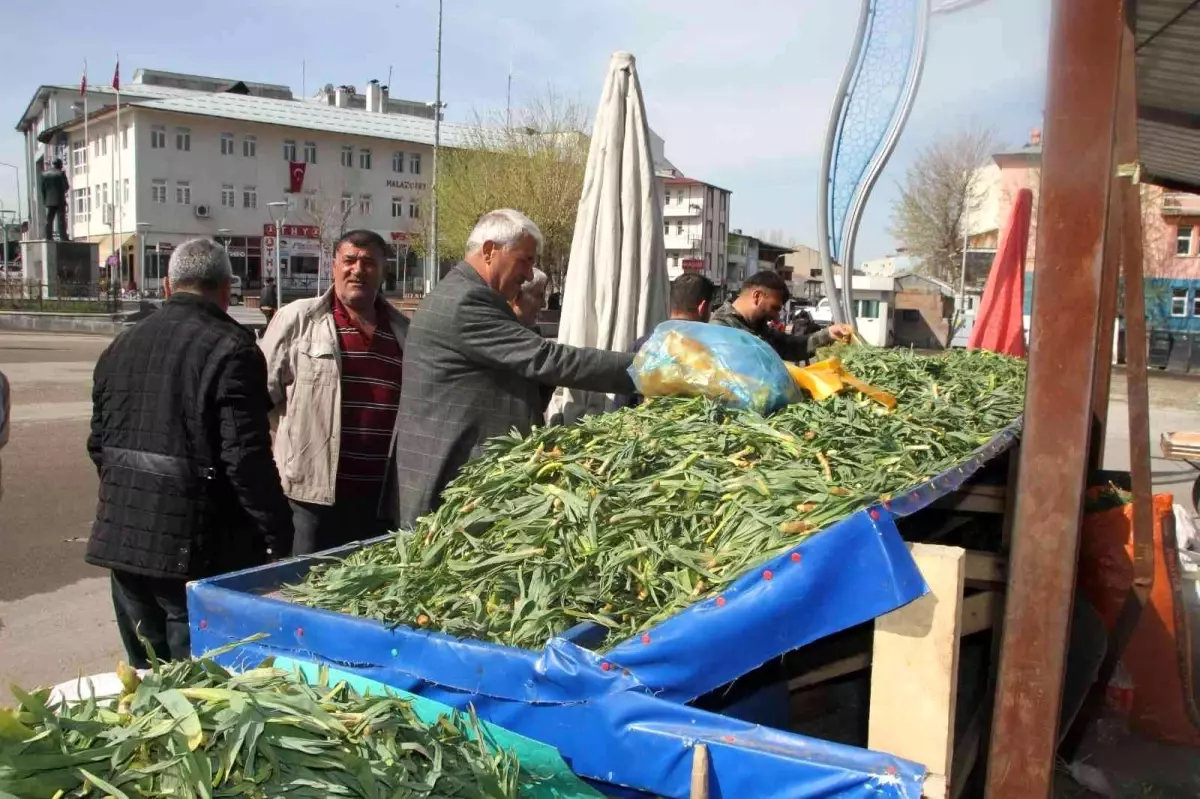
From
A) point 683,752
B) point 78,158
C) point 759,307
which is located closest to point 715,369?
point 683,752

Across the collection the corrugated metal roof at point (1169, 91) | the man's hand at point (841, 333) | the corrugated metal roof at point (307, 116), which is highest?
the corrugated metal roof at point (307, 116)

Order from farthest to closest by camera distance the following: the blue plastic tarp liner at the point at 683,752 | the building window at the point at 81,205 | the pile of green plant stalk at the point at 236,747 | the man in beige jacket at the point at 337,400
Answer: the building window at the point at 81,205 → the man in beige jacket at the point at 337,400 → the blue plastic tarp liner at the point at 683,752 → the pile of green plant stalk at the point at 236,747

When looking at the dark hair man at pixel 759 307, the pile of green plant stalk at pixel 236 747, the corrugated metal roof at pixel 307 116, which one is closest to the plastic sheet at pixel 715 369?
the pile of green plant stalk at pixel 236 747

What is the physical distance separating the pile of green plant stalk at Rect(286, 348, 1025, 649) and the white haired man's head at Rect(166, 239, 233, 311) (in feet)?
3.96

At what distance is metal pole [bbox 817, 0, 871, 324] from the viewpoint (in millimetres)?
5203

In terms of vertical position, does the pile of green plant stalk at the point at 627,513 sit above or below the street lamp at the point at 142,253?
below

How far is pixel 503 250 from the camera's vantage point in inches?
115

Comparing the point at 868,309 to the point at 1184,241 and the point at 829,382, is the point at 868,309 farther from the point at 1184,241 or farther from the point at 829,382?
the point at 829,382

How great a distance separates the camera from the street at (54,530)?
416 centimetres

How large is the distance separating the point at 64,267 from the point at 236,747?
102 feet

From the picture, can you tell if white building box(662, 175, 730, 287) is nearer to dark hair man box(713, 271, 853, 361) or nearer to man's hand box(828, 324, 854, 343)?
dark hair man box(713, 271, 853, 361)

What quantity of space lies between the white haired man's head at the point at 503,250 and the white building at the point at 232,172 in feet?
141

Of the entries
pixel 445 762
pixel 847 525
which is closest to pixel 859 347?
pixel 847 525

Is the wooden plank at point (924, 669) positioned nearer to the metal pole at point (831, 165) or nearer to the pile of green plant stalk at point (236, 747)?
Answer: the pile of green plant stalk at point (236, 747)
